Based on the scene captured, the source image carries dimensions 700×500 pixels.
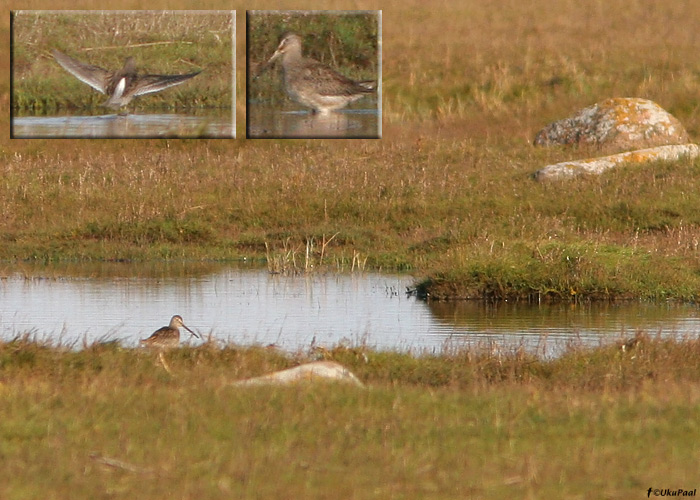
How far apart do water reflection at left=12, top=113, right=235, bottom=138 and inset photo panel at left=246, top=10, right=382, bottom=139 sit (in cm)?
81

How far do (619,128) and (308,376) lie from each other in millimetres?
18925

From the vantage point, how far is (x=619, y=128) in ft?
84.7

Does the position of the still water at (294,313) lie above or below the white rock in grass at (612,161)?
below

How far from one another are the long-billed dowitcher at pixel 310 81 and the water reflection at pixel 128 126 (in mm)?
2807

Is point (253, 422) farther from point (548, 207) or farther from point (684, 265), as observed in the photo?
point (548, 207)

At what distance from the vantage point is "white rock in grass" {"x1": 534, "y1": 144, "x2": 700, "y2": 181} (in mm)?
21547

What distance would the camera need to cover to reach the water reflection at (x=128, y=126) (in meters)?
27.1

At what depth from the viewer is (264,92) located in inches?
1054

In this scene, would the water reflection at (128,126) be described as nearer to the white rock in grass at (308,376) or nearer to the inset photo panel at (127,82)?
the inset photo panel at (127,82)

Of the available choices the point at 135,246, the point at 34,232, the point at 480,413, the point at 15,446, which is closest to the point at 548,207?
the point at 135,246

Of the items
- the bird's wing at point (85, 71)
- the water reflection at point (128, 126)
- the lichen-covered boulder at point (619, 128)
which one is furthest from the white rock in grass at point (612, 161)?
the bird's wing at point (85, 71)

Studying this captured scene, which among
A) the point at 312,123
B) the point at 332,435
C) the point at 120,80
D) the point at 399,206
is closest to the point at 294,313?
the point at 399,206

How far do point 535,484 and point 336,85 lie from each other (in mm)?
19928

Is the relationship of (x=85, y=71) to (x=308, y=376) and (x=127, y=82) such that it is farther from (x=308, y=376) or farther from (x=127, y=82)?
(x=308, y=376)
